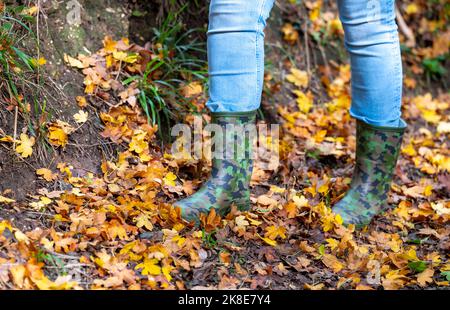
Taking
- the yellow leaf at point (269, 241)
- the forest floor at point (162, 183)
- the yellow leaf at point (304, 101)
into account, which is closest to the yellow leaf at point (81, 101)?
the forest floor at point (162, 183)

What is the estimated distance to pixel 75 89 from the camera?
2529 mm

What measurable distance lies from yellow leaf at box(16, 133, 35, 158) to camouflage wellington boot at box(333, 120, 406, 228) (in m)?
1.14

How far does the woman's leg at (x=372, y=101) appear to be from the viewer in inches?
88.7

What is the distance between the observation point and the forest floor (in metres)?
1.90

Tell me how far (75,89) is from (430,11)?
2670 mm

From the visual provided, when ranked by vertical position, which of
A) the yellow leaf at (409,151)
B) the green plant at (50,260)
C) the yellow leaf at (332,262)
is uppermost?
the green plant at (50,260)

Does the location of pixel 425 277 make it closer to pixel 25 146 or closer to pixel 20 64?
pixel 25 146

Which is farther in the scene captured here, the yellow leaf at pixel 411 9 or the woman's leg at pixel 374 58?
the yellow leaf at pixel 411 9

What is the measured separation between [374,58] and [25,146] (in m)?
1.28

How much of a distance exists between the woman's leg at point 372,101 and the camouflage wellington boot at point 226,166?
1.51 ft

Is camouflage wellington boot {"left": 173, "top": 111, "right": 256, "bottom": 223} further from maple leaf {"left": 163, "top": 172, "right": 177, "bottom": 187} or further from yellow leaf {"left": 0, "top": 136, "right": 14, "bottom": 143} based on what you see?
yellow leaf {"left": 0, "top": 136, "right": 14, "bottom": 143}

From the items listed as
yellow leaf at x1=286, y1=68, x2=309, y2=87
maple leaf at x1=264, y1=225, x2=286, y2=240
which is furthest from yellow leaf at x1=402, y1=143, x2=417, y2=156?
maple leaf at x1=264, y1=225, x2=286, y2=240

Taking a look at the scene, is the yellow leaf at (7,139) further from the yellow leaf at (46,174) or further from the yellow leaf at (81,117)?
the yellow leaf at (81,117)

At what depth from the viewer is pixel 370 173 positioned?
242cm
